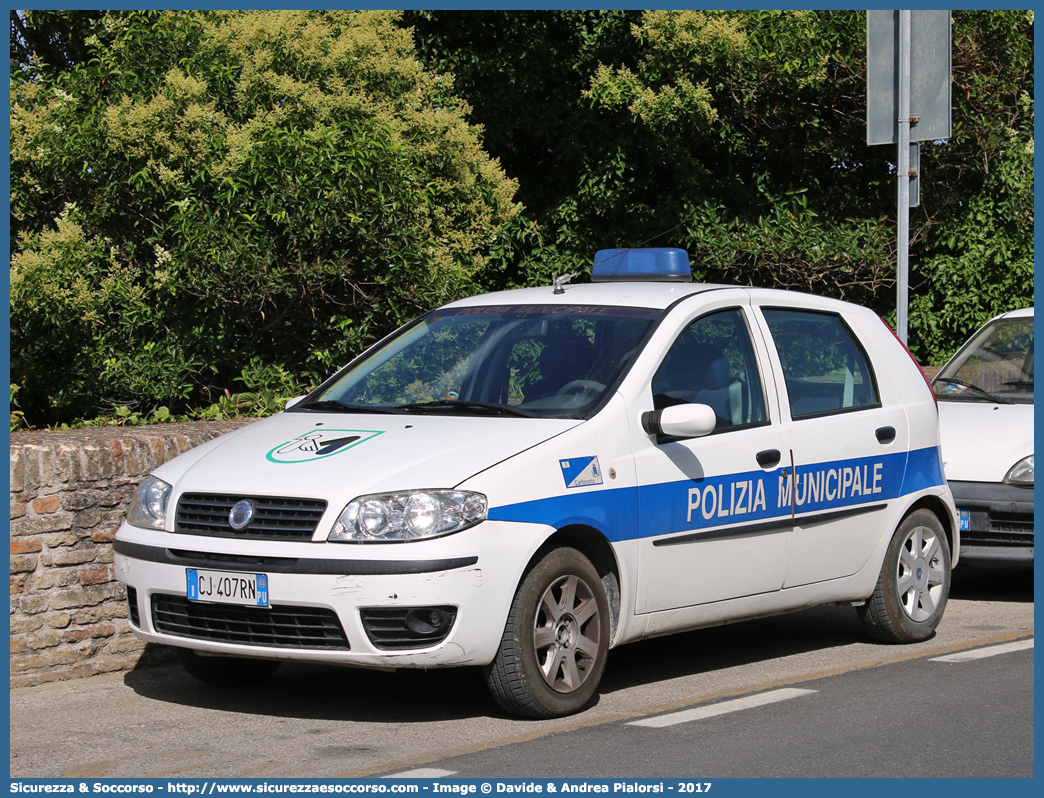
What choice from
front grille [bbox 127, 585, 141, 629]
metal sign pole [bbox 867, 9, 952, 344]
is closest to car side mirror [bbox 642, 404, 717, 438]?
front grille [bbox 127, 585, 141, 629]

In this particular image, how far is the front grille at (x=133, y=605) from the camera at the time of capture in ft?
19.4

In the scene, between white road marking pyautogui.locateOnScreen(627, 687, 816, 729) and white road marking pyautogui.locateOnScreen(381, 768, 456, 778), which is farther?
white road marking pyautogui.locateOnScreen(627, 687, 816, 729)

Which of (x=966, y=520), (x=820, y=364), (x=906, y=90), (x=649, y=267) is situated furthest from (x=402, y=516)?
(x=906, y=90)

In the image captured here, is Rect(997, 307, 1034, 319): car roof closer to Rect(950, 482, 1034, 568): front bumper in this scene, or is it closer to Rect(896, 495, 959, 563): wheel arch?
Rect(950, 482, 1034, 568): front bumper

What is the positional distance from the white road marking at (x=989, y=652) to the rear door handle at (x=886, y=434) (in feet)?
3.66

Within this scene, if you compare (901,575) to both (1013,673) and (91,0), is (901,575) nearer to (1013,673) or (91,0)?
(1013,673)

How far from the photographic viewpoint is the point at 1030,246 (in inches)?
656

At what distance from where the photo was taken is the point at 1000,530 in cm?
874

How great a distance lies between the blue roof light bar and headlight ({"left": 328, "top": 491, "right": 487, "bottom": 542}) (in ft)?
8.72

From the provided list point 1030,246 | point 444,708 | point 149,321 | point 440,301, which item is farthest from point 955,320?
point 444,708

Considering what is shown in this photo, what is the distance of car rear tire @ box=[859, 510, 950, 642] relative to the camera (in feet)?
24.3

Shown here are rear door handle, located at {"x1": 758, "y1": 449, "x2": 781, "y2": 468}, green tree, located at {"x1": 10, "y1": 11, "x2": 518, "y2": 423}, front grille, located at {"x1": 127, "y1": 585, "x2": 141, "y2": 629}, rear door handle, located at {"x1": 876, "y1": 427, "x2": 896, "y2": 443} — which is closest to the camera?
front grille, located at {"x1": 127, "y1": 585, "x2": 141, "y2": 629}

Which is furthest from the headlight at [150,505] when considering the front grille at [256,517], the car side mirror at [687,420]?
the car side mirror at [687,420]

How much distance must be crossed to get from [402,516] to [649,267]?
2.96 m
